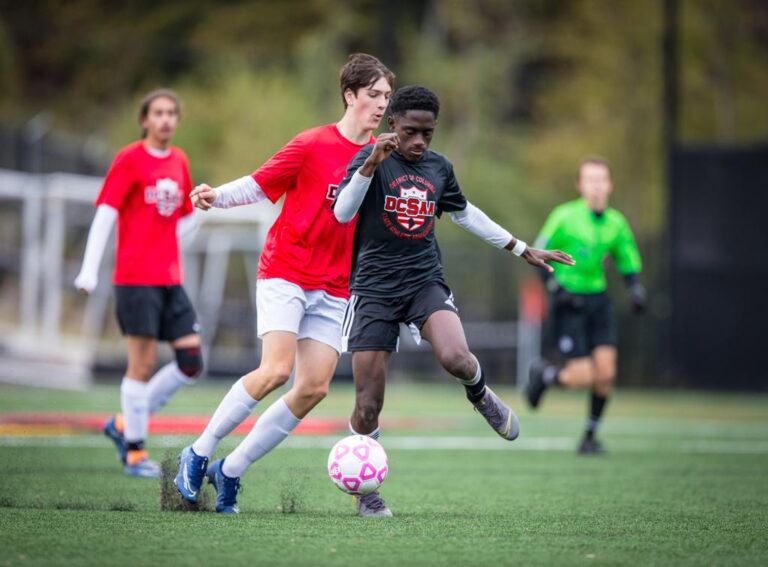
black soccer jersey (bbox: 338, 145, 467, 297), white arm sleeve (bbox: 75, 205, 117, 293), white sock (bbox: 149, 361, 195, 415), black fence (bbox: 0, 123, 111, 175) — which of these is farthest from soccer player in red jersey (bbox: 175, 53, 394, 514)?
black fence (bbox: 0, 123, 111, 175)

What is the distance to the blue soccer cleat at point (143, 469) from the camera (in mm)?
8141

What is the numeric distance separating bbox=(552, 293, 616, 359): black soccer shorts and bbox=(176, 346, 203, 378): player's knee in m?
3.81

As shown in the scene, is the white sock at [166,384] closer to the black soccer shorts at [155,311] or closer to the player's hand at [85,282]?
the black soccer shorts at [155,311]

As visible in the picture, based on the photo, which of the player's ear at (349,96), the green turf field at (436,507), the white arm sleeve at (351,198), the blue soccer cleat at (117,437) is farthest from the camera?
the blue soccer cleat at (117,437)

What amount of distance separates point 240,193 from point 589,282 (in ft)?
17.6

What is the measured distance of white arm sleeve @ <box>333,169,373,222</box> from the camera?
5910 mm

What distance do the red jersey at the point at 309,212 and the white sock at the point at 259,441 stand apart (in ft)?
2.26

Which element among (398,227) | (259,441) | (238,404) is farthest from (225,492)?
(398,227)

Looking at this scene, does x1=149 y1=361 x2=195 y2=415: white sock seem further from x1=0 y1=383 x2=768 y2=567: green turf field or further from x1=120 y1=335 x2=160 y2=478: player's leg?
x1=0 y1=383 x2=768 y2=567: green turf field

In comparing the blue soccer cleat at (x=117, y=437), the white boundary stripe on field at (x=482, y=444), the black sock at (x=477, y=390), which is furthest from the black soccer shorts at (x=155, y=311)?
the black sock at (x=477, y=390)

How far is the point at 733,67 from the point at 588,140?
17.8ft

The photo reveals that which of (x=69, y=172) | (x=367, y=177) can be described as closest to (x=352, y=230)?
(x=367, y=177)

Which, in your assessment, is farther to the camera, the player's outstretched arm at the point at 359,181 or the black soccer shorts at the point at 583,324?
the black soccer shorts at the point at 583,324

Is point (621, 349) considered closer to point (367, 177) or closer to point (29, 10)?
point (367, 177)
